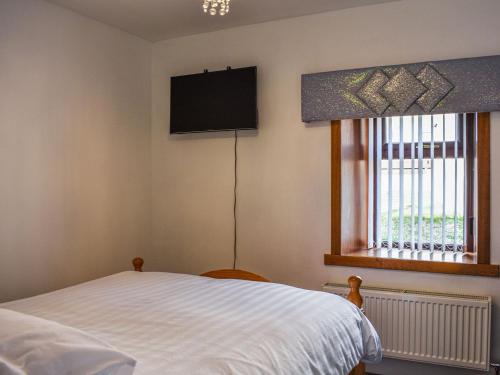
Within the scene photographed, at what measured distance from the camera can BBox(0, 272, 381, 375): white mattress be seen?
1.63 m

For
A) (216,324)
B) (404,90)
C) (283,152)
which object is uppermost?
(404,90)

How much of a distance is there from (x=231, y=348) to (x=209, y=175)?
218 cm

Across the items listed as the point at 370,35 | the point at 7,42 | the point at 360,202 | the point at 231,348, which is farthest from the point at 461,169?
the point at 7,42

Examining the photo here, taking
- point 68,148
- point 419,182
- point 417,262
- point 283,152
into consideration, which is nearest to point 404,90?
point 419,182

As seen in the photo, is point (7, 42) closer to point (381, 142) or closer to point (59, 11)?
point (59, 11)

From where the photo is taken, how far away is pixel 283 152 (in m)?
3.45

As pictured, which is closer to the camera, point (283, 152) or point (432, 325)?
point (432, 325)

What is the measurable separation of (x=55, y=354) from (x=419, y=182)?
8.85 ft

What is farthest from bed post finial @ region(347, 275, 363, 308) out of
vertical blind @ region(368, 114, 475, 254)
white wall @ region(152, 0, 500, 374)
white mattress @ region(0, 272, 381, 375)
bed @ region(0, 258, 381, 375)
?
vertical blind @ region(368, 114, 475, 254)

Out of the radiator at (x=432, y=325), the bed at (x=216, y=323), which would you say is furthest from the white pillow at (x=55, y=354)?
the radiator at (x=432, y=325)

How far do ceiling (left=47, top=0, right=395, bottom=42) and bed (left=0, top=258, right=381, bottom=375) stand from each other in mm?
1754

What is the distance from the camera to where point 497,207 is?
2.84 m

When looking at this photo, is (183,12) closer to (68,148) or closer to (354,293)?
(68,148)

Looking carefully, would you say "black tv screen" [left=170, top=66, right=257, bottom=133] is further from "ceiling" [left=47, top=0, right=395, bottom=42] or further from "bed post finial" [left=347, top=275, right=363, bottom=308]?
"bed post finial" [left=347, top=275, right=363, bottom=308]
